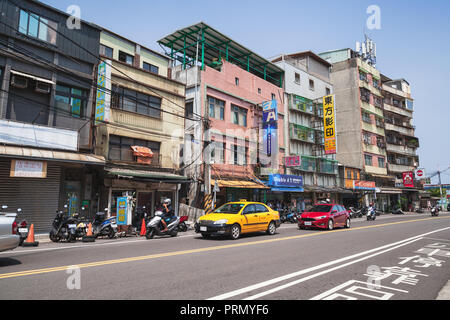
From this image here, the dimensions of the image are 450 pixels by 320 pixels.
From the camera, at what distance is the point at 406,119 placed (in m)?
58.2

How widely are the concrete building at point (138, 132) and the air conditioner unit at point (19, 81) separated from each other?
3.68 metres

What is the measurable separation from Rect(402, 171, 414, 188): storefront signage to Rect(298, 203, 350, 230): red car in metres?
41.6

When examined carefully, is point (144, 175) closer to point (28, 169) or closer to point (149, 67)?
point (28, 169)

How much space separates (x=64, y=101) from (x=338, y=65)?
42744 millimetres

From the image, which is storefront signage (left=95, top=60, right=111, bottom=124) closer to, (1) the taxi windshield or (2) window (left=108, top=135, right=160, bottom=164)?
(2) window (left=108, top=135, right=160, bottom=164)

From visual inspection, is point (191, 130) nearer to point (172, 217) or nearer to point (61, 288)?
point (172, 217)

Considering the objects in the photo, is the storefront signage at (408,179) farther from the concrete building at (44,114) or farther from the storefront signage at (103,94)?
the concrete building at (44,114)

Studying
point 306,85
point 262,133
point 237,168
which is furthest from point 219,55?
point 306,85

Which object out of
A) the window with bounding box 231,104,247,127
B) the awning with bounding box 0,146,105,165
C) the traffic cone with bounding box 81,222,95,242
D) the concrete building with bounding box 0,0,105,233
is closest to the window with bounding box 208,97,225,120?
the window with bounding box 231,104,247,127

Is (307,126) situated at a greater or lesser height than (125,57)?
lesser

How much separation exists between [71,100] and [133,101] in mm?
4121

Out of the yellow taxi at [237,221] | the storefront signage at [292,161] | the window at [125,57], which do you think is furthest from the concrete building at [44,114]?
the storefront signage at [292,161]

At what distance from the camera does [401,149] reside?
2162 inches

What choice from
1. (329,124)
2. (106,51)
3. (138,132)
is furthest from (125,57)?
(329,124)
